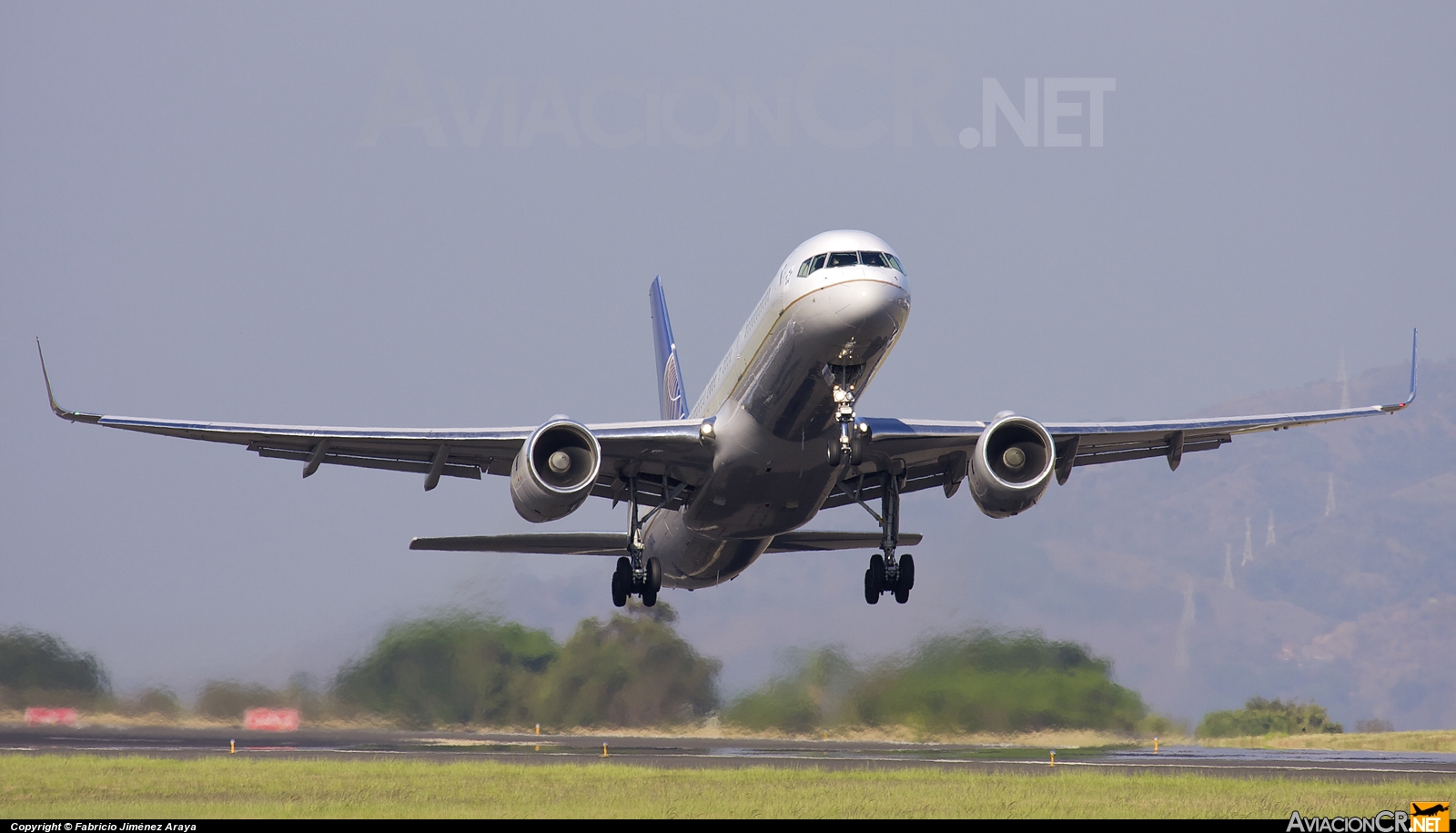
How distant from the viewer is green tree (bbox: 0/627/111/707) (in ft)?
129

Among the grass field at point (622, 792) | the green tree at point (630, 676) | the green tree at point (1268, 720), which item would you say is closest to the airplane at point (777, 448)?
the grass field at point (622, 792)

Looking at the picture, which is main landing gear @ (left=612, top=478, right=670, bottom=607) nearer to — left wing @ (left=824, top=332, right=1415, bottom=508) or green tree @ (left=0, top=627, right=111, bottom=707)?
left wing @ (left=824, top=332, right=1415, bottom=508)

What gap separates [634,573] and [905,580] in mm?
5762

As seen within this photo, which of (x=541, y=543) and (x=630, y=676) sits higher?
(x=541, y=543)

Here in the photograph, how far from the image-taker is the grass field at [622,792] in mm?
22922

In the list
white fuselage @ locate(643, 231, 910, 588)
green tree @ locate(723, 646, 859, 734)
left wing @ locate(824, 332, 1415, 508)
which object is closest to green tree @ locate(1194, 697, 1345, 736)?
green tree @ locate(723, 646, 859, 734)

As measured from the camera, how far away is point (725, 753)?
38031 millimetres

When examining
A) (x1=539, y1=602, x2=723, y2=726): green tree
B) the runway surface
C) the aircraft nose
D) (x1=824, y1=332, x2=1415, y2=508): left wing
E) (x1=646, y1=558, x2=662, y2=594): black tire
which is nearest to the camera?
the aircraft nose

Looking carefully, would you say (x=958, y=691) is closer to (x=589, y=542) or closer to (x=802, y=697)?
(x=802, y=697)

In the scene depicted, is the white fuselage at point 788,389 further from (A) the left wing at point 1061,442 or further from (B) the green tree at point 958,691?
(B) the green tree at point 958,691

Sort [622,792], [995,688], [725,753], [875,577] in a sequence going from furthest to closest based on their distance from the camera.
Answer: [995,688] < [725,753] < [875,577] < [622,792]

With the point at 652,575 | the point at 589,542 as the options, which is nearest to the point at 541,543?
the point at 589,542

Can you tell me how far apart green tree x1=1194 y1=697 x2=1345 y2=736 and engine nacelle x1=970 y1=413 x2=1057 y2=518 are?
19.8 m
